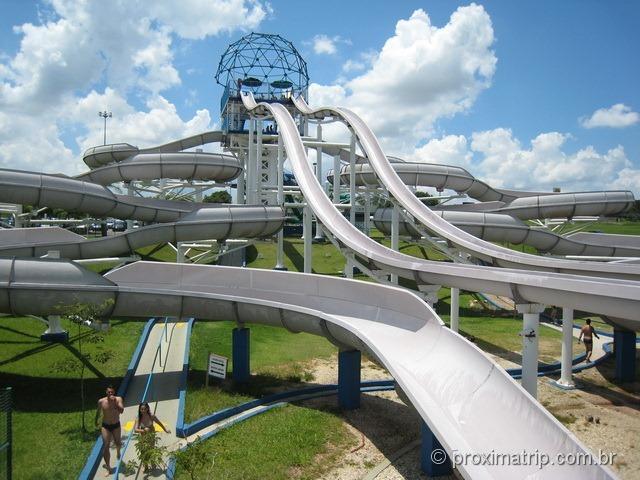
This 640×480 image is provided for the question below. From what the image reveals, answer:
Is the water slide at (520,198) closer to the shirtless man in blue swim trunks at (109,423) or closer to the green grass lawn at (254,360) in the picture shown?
the green grass lawn at (254,360)

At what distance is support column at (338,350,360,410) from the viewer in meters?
14.6

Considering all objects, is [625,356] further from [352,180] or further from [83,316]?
[352,180]

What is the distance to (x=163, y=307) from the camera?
627 inches

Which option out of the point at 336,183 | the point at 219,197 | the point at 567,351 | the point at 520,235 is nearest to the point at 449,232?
the point at 567,351

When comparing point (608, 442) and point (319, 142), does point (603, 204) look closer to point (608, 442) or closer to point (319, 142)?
point (319, 142)

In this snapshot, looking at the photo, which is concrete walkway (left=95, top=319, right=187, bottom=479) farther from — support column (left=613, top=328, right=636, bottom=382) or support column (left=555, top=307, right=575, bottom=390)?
support column (left=613, top=328, right=636, bottom=382)

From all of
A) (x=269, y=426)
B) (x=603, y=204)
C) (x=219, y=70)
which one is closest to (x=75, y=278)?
(x=269, y=426)

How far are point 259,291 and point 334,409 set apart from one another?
4855 millimetres

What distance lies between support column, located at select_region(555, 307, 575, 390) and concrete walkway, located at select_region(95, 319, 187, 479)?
1243 centimetres

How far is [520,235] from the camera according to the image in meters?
30.0

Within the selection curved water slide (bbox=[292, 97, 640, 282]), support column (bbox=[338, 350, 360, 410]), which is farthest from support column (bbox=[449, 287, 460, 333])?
support column (bbox=[338, 350, 360, 410])

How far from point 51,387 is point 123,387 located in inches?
88.9

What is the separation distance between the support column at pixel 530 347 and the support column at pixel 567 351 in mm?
4516

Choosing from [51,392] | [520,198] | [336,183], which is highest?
[336,183]
